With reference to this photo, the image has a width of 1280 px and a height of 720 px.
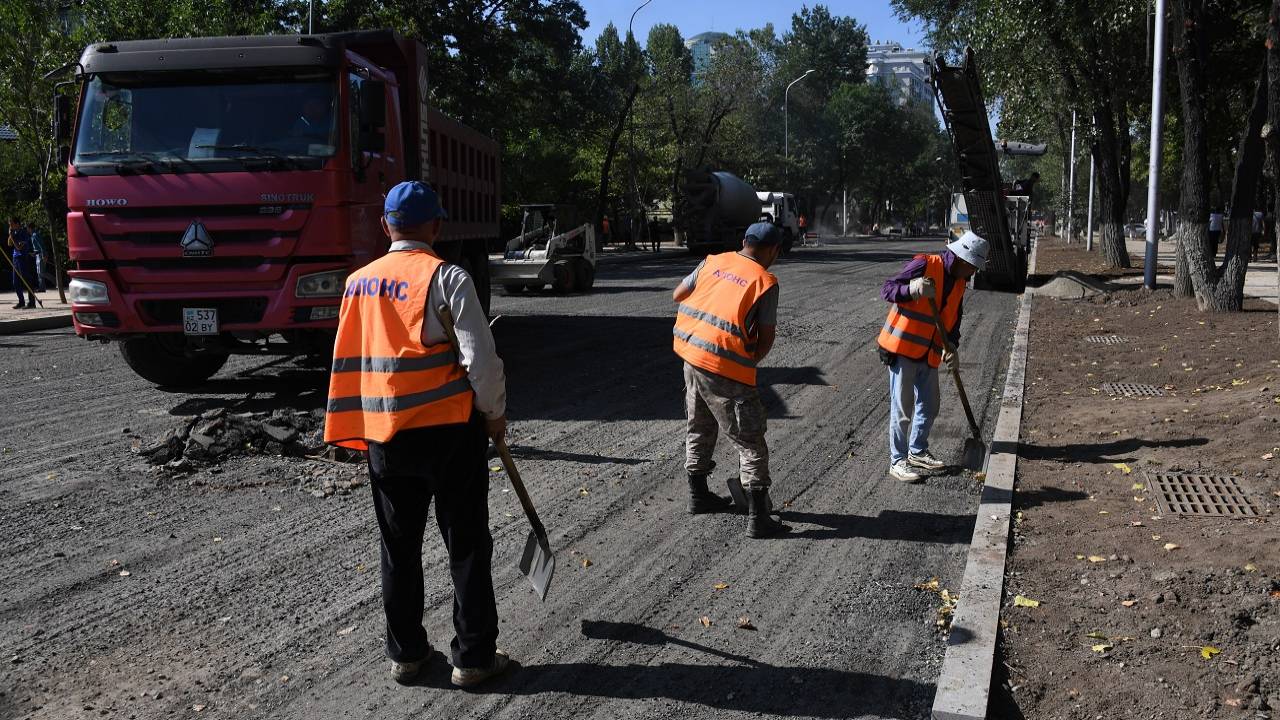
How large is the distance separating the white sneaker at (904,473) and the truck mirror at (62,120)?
23.5ft

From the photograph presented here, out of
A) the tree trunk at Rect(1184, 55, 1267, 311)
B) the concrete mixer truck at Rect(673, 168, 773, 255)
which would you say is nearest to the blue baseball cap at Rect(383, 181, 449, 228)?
the tree trunk at Rect(1184, 55, 1267, 311)

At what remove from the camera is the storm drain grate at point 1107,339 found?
13.3m

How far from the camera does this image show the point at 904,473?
22.3 ft

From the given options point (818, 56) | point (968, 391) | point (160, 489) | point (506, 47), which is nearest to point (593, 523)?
point (160, 489)

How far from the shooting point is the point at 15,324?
619 inches

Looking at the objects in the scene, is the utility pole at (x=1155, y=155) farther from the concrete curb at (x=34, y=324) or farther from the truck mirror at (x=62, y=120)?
the concrete curb at (x=34, y=324)

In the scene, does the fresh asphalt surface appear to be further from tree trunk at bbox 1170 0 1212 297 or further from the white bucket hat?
tree trunk at bbox 1170 0 1212 297

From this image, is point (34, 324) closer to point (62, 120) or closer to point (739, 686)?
point (62, 120)

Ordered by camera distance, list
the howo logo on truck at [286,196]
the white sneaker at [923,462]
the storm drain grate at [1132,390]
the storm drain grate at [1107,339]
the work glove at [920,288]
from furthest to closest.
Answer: the storm drain grate at [1107,339] → the storm drain grate at [1132,390] → the howo logo on truck at [286,196] → the white sneaker at [923,462] → the work glove at [920,288]

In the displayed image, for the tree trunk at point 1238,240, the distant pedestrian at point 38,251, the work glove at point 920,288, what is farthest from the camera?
the distant pedestrian at point 38,251

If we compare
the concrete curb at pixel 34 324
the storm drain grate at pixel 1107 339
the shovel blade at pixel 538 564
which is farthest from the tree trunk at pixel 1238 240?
the concrete curb at pixel 34 324

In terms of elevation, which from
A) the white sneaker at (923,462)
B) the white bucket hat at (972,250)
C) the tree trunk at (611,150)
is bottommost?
the white sneaker at (923,462)

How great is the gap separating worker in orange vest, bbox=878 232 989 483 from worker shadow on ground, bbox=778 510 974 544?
755 mm

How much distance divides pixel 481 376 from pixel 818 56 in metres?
96.9
